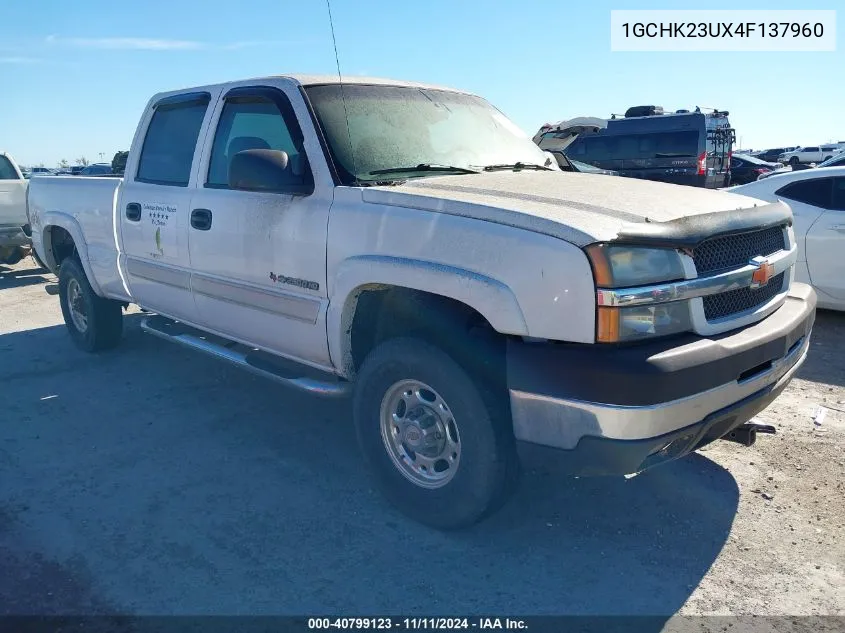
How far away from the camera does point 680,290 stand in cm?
265

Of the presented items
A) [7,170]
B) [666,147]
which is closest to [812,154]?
[666,147]

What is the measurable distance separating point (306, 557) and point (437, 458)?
70 cm

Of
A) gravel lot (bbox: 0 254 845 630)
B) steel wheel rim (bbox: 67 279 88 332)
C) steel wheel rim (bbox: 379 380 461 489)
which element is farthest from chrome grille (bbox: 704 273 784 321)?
steel wheel rim (bbox: 67 279 88 332)

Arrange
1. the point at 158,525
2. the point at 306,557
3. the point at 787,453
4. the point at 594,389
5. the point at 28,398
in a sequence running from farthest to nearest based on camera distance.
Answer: the point at 28,398 < the point at 787,453 < the point at 158,525 < the point at 306,557 < the point at 594,389

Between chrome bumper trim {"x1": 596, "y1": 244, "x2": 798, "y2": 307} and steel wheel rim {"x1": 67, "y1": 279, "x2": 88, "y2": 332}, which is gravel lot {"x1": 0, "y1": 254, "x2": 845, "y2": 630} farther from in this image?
steel wheel rim {"x1": 67, "y1": 279, "x2": 88, "y2": 332}

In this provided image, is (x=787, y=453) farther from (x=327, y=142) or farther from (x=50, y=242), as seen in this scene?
(x=50, y=242)

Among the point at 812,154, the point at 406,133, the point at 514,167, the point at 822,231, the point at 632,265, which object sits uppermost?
the point at 406,133

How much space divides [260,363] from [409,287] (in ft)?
4.69

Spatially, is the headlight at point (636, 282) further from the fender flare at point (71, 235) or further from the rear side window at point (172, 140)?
the fender flare at point (71, 235)

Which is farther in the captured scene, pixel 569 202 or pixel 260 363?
pixel 260 363

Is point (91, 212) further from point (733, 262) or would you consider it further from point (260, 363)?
point (733, 262)

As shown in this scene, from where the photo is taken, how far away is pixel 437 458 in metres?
3.21

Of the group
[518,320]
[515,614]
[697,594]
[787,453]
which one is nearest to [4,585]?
[515,614]

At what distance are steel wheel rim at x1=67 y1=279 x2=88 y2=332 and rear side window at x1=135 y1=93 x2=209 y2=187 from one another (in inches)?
62.6
